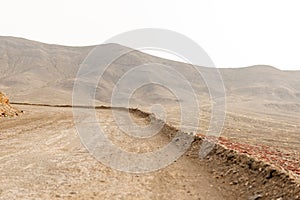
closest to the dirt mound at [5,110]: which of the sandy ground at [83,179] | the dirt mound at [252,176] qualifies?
the sandy ground at [83,179]

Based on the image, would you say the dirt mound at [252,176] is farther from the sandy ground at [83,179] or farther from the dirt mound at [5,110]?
the dirt mound at [5,110]

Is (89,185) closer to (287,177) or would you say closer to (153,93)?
(287,177)

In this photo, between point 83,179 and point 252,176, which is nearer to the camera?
point 252,176

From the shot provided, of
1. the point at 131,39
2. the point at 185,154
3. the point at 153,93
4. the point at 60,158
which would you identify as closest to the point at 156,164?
the point at 185,154

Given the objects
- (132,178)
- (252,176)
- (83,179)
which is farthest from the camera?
(132,178)

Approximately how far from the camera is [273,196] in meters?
9.62

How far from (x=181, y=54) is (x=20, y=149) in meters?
9.24

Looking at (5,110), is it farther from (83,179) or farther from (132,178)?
(132,178)

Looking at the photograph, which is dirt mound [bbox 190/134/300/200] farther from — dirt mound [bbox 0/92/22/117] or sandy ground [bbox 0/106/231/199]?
dirt mound [bbox 0/92/22/117]

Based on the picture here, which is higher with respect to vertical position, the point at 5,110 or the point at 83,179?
the point at 83,179

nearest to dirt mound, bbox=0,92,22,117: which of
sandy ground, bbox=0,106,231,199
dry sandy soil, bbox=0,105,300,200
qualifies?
sandy ground, bbox=0,106,231,199

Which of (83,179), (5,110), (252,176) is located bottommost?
(5,110)

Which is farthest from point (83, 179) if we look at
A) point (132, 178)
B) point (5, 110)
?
point (5, 110)

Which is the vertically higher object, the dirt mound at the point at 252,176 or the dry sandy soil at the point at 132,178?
the dirt mound at the point at 252,176
